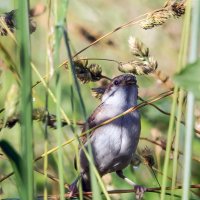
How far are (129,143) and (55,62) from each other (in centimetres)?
148

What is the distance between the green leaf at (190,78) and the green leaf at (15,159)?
0.37m

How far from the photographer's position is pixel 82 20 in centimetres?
629

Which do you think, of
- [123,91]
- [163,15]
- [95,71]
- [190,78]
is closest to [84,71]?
[95,71]

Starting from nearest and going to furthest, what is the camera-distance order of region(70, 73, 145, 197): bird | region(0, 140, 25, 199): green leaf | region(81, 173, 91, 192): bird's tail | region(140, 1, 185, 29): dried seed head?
region(0, 140, 25, 199): green leaf
region(140, 1, 185, 29): dried seed head
region(70, 73, 145, 197): bird
region(81, 173, 91, 192): bird's tail

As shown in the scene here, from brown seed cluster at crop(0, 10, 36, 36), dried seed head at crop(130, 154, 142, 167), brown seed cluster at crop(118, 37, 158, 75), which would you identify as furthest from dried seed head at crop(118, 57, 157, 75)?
dried seed head at crop(130, 154, 142, 167)

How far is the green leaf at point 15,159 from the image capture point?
1.59 meters

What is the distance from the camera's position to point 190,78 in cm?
146

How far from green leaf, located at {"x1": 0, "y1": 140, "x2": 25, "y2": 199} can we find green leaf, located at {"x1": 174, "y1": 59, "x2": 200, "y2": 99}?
0.37 metres

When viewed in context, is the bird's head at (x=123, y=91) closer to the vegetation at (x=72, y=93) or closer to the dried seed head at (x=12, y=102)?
the vegetation at (x=72, y=93)

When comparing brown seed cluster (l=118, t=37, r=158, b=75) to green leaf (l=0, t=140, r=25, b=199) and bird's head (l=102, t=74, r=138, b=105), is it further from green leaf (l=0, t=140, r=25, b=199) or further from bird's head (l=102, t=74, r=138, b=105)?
bird's head (l=102, t=74, r=138, b=105)

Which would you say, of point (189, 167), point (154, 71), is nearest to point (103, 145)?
point (154, 71)

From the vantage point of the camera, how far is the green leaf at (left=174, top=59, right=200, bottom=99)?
1.44 m

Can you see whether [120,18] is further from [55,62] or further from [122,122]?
[55,62]

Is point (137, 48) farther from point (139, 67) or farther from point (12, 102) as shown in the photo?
point (12, 102)
